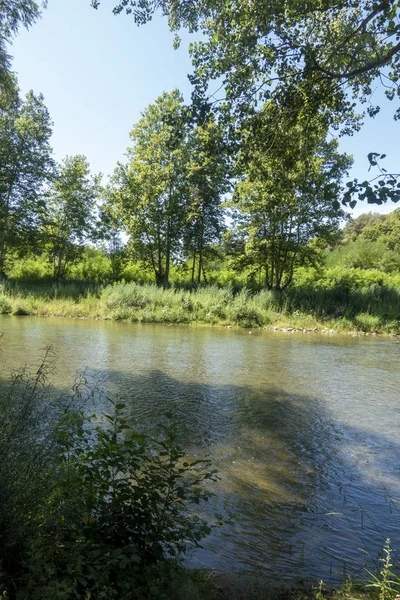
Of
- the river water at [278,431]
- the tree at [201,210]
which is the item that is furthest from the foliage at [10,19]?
the tree at [201,210]

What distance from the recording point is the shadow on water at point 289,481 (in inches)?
124

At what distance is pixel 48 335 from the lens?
13.8 m

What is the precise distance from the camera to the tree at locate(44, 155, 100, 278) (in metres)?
31.2

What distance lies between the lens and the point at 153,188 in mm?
27984

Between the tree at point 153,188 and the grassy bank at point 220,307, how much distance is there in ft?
21.4

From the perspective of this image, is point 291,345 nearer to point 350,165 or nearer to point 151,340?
point 151,340

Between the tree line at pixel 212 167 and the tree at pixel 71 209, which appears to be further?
the tree at pixel 71 209

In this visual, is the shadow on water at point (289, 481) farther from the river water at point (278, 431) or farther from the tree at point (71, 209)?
the tree at point (71, 209)

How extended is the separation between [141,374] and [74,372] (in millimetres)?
1406

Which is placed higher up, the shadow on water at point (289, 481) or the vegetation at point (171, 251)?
the vegetation at point (171, 251)

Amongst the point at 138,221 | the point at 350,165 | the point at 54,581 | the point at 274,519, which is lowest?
the point at 274,519

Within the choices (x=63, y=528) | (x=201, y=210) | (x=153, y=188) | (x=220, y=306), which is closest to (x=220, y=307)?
(x=220, y=306)

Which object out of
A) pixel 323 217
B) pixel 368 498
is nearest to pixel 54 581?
pixel 368 498

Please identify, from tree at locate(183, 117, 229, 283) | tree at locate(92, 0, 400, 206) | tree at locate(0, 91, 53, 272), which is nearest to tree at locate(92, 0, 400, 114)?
tree at locate(92, 0, 400, 206)
